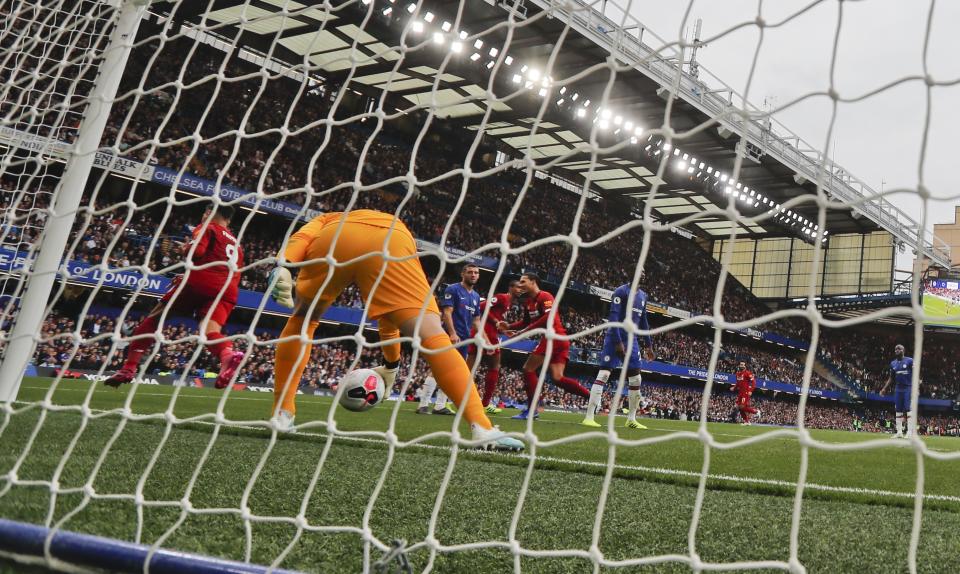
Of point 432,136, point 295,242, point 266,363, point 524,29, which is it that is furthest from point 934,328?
point 295,242

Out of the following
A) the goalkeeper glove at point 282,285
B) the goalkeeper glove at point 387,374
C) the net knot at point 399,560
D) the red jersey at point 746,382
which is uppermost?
the red jersey at point 746,382

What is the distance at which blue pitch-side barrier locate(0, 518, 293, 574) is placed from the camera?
1.33m

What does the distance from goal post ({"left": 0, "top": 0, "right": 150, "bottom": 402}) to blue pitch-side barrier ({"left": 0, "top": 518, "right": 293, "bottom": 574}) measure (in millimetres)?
1304

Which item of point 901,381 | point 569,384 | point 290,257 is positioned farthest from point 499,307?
point 901,381

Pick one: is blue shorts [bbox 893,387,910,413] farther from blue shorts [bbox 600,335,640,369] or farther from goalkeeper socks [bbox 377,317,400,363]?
goalkeeper socks [bbox 377,317,400,363]

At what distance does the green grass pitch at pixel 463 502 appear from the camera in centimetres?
174

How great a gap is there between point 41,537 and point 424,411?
22.8ft

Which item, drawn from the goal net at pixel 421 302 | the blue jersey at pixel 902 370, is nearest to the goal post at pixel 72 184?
the goal net at pixel 421 302

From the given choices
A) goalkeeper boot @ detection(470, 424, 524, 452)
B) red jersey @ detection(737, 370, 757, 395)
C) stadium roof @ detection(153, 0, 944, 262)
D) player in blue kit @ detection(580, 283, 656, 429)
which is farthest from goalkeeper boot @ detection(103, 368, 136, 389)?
red jersey @ detection(737, 370, 757, 395)

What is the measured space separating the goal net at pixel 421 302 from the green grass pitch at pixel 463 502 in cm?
2

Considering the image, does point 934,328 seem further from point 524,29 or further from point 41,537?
point 41,537

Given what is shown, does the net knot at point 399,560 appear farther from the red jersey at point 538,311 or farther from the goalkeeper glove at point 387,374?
the red jersey at point 538,311

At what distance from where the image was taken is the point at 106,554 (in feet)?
4.62

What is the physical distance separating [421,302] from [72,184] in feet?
7.74
